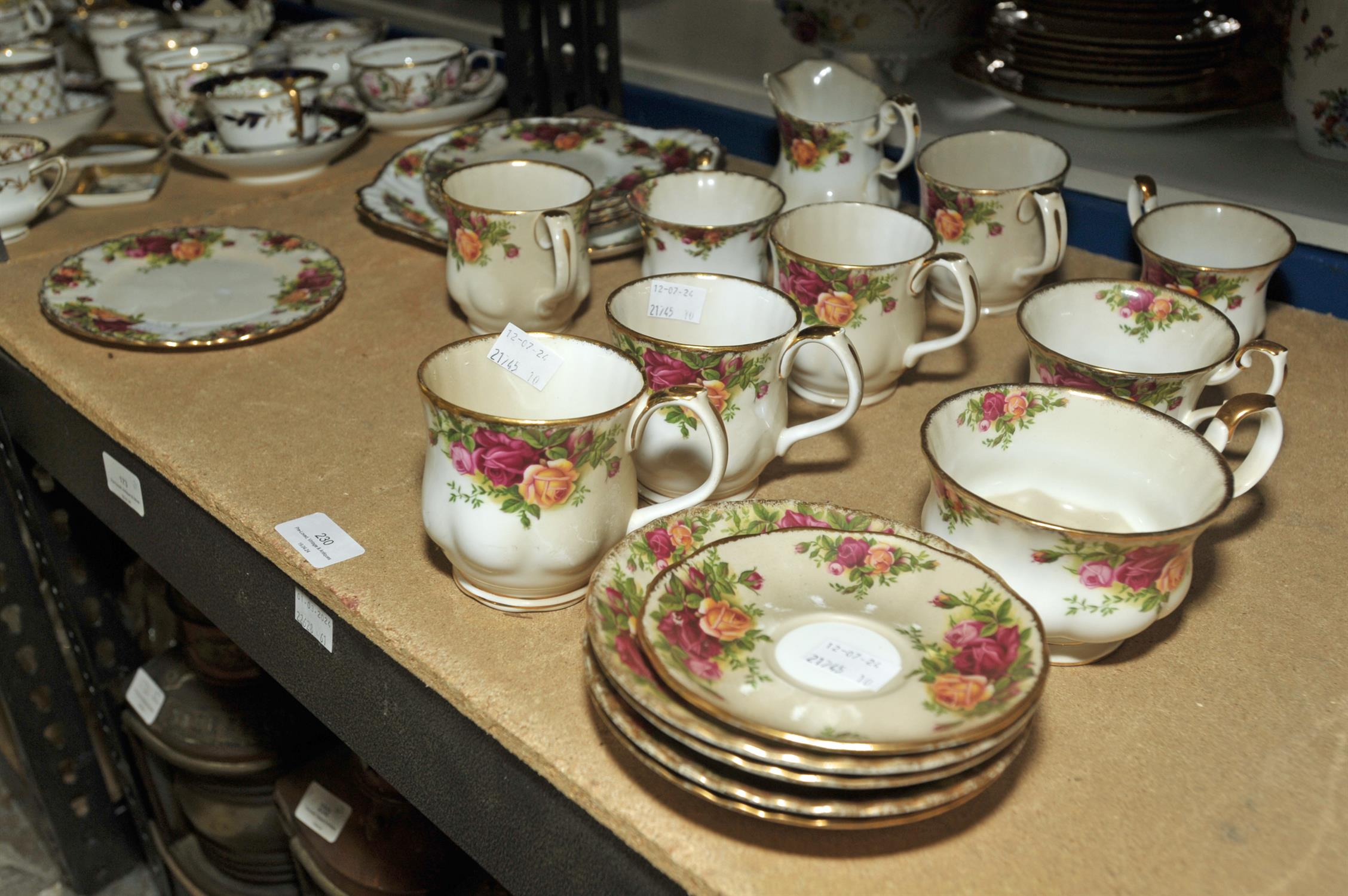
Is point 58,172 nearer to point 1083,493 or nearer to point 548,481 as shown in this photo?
point 548,481

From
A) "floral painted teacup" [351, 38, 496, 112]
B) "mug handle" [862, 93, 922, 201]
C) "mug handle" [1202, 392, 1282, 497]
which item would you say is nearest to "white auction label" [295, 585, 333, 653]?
"mug handle" [1202, 392, 1282, 497]

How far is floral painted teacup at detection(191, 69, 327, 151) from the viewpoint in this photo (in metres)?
1.29

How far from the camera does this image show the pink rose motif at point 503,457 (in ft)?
2.04

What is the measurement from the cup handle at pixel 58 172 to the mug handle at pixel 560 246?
60 centimetres

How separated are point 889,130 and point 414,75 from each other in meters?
0.63

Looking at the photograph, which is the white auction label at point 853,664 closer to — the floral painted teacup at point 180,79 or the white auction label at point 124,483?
the white auction label at point 124,483

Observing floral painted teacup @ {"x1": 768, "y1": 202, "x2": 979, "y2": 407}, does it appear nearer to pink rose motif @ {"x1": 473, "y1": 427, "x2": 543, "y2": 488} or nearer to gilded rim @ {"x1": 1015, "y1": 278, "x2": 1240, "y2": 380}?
gilded rim @ {"x1": 1015, "y1": 278, "x2": 1240, "y2": 380}

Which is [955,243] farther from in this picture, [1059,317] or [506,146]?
[506,146]

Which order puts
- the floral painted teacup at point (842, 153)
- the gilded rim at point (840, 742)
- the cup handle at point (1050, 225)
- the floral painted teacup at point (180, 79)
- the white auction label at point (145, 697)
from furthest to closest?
the floral painted teacup at point (180, 79)
the white auction label at point (145, 697)
the floral painted teacup at point (842, 153)
the cup handle at point (1050, 225)
the gilded rim at point (840, 742)

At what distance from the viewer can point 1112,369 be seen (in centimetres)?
79

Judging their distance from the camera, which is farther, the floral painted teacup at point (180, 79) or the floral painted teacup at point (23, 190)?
the floral painted teacup at point (180, 79)

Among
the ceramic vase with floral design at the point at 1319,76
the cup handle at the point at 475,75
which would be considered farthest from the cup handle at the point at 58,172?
the ceramic vase with floral design at the point at 1319,76

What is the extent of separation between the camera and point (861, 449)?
2.80ft

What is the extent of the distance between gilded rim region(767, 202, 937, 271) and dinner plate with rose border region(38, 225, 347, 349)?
0.42 m
